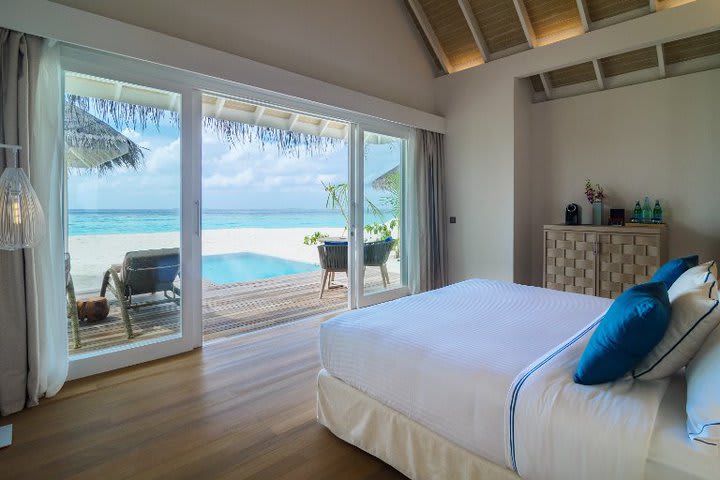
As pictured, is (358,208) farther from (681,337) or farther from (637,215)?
(681,337)

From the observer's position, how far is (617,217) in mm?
4176

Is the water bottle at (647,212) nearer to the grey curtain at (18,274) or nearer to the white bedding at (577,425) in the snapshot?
the white bedding at (577,425)

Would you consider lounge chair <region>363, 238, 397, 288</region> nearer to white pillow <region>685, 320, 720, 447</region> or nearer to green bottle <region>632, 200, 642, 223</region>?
green bottle <region>632, 200, 642, 223</region>

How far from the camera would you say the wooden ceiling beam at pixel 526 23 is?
13.4 feet

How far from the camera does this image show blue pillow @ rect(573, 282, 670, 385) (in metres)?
1.22

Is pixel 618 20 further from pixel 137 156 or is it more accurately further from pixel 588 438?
pixel 137 156

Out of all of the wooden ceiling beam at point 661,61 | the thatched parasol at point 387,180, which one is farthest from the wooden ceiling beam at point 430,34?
the wooden ceiling beam at point 661,61

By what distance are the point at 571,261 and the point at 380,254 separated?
2.10 meters

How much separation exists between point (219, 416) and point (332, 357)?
80cm

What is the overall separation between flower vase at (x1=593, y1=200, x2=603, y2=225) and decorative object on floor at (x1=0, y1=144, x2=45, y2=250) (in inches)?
191

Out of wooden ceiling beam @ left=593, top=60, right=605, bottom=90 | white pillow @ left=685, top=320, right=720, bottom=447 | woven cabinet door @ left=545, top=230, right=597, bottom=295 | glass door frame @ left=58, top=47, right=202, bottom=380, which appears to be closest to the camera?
white pillow @ left=685, top=320, right=720, bottom=447

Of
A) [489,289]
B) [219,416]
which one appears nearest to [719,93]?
[489,289]

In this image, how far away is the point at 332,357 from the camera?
1.97 meters

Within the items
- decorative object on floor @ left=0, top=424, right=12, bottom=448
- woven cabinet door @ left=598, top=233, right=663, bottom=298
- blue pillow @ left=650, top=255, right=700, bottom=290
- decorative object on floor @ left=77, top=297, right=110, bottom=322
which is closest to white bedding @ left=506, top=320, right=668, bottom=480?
blue pillow @ left=650, top=255, right=700, bottom=290
